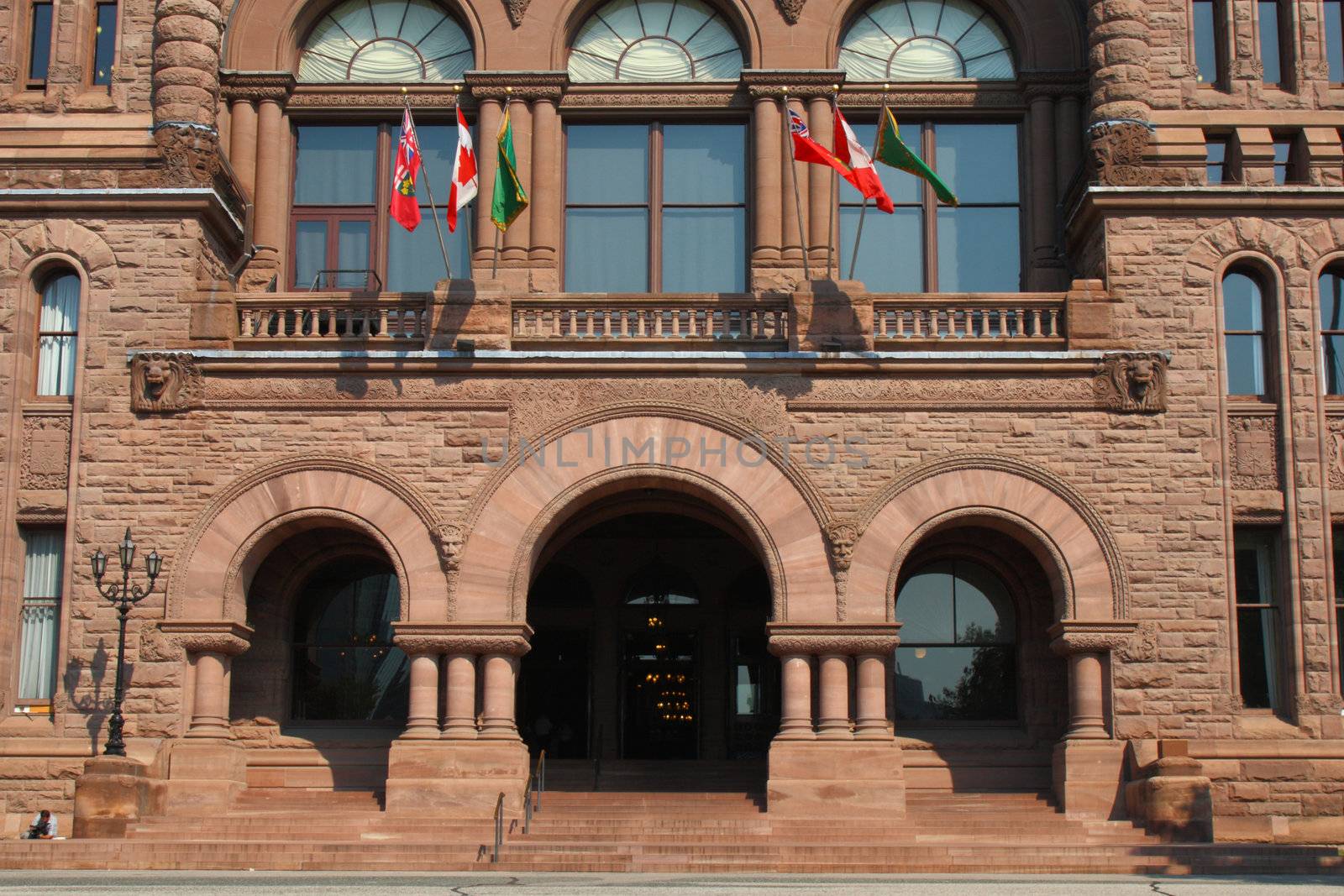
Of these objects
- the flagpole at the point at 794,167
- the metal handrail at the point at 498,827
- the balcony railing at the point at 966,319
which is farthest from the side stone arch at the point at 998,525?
the metal handrail at the point at 498,827

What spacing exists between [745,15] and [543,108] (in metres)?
3.72

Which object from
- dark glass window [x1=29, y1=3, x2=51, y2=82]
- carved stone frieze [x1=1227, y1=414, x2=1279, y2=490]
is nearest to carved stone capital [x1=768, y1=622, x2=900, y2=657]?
carved stone frieze [x1=1227, y1=414, x2=1279, y2=490]

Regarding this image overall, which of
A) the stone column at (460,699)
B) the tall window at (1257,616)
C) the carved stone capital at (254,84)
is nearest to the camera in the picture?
the stone column at (460,699)

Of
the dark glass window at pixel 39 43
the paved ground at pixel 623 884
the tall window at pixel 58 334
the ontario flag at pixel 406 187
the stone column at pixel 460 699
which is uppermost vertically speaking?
the dark glass window at pixel 39 43

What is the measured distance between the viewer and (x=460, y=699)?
25.8 m

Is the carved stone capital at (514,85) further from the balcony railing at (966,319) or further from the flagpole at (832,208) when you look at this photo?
the balcony railing at (966,319)

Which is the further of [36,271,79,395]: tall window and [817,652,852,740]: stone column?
[36,271,79,395]: tall window

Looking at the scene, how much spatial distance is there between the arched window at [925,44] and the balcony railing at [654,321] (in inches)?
231

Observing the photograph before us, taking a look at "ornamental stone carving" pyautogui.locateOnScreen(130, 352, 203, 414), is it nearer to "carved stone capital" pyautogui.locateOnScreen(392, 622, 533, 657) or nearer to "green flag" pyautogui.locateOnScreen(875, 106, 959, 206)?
"carved stone capital" pyautogui.locateOnScreen(392, 622, 533, 657)

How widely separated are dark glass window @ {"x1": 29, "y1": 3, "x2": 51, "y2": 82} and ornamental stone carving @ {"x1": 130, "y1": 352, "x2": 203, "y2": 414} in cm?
609

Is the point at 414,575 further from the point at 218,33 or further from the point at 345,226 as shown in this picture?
the point at 218,33

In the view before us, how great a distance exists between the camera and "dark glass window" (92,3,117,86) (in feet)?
97.8

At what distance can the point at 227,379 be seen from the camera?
2686 cm

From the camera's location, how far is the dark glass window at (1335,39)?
2934 cm
